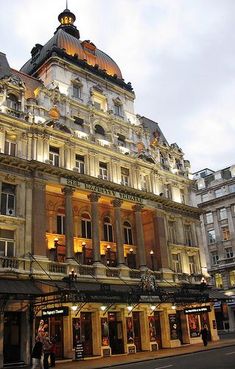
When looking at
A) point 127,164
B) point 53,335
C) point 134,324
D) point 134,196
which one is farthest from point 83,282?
point 127,164

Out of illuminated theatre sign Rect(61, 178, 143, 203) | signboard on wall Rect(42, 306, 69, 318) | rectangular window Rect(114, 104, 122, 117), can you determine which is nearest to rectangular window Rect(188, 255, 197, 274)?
illuminated theatre sign Rect(61, 178, 143, 203)

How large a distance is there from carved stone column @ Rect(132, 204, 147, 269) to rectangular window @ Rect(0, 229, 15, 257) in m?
13.3

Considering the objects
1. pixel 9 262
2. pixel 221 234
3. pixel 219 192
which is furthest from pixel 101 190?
pixel 219 192

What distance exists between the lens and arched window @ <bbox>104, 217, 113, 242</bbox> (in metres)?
41.9

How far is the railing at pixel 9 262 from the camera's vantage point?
30547 millimetres

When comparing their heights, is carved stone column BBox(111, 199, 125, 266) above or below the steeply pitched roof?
below

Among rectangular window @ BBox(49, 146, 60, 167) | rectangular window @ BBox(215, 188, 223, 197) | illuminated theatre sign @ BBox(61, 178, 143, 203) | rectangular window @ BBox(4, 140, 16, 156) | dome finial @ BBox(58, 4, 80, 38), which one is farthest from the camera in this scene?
rectangular window @ BBox(215, 188, 223, 197)

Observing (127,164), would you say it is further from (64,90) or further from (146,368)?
(146,368)

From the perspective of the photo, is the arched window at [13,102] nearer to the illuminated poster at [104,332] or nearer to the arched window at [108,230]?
the arched window at [108,230]

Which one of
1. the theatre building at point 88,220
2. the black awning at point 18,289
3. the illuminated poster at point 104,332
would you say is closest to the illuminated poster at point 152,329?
the theatre building at point 88,220

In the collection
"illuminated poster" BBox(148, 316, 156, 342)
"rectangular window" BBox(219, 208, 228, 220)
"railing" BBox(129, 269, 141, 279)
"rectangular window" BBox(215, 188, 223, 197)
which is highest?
"rectangular window" BBox(215, 188, 223, 197)

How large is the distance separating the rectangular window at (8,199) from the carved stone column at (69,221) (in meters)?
4.73

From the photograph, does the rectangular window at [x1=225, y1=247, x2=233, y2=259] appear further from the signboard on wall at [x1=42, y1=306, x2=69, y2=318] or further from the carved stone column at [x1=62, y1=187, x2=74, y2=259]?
the signboard on wall at [x1=42, y1=306, x2=69, y2=318]

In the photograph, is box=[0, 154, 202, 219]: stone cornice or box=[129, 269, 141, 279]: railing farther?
box=[129, 269, 141, 279]: railing
